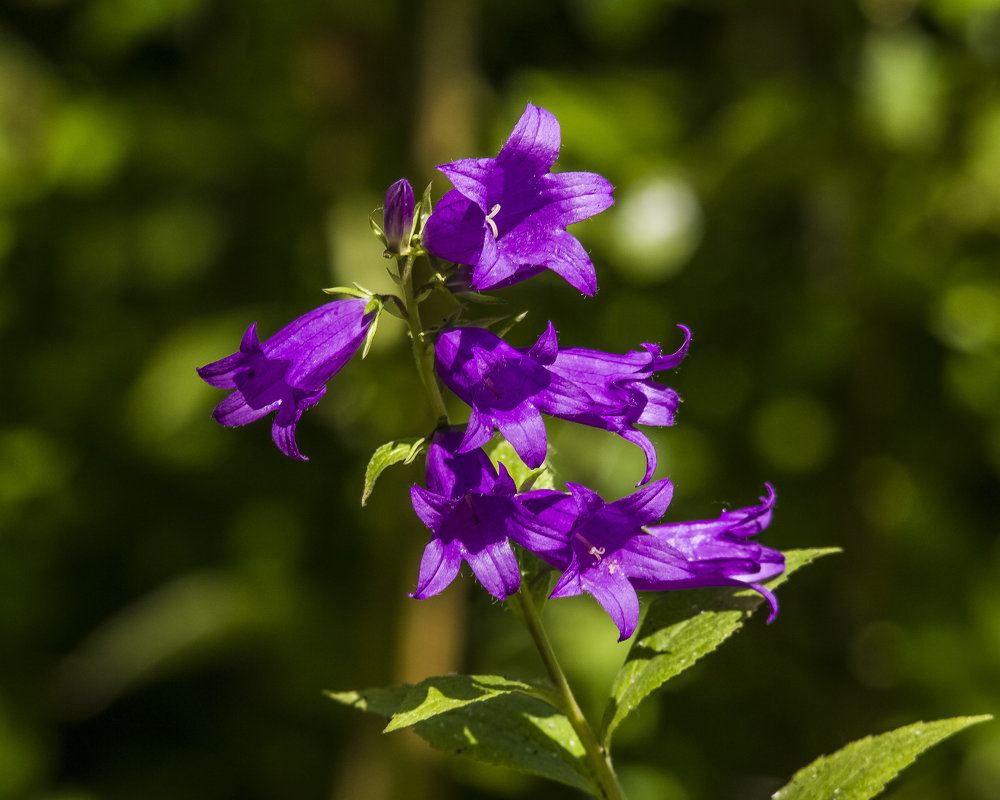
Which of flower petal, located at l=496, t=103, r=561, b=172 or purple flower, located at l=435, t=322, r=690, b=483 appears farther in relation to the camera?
flower petal, located at l=496, t=103, r=561, b=172

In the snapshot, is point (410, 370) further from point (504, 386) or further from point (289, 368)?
point (504, 386)

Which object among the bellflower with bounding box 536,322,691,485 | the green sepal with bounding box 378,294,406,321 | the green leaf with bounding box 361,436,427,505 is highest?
the green sepal with bounding box 378,294,406,321

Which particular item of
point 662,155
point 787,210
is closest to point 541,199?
point 662,155

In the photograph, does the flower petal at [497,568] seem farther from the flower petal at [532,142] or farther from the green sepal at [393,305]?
the flower petal at [532,142]

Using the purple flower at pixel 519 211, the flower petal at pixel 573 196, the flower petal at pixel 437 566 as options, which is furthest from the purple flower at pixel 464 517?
the flower petal at pixel 573 196

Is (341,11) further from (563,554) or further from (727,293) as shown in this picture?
(563,554)

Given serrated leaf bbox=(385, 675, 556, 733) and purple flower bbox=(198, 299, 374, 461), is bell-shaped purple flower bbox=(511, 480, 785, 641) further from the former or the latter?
purple flower bbox=(198, 299, 374, 461)

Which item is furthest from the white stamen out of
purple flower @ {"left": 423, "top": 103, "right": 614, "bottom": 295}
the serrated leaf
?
the serrated leaf
